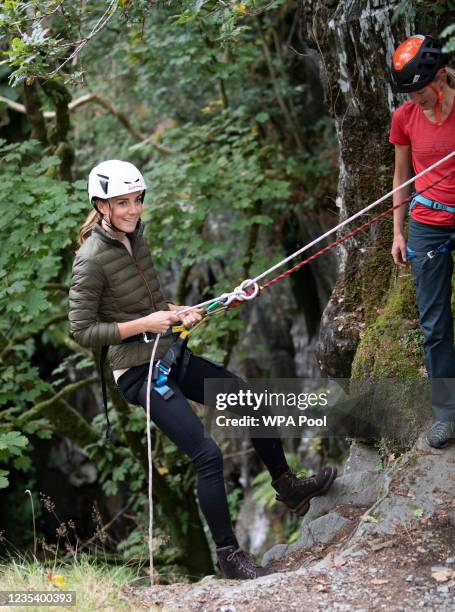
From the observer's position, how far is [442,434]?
14.8 ft

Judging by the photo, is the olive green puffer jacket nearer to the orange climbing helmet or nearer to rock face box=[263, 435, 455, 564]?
rock face box=[263, 435, 455, 564]

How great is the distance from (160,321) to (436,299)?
63.9 inches

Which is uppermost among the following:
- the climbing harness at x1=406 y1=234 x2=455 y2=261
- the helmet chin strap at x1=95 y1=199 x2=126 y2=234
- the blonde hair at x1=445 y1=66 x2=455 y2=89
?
the blonde hair at x1=445 y1=66 x2=455 y2=89

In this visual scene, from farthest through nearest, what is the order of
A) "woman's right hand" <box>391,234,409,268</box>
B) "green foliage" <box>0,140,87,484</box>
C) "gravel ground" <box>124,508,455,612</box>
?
"green foliage" <box>0,140,87,484</box>, "woman's right hand" <box>391,234,409,268</box>, "gravel ground" <box>124,508,455,612</box>

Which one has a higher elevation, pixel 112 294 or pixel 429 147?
pixel 429 147

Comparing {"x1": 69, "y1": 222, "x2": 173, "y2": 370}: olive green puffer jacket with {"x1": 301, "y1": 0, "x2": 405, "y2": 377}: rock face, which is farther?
{"x1": 301, "y1": 0, "x2": 405, "y2": 377}: rock face

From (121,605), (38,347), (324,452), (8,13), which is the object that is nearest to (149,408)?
(121,605)

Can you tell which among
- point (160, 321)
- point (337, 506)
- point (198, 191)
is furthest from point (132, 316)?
point (198, 191)

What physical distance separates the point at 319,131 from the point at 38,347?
688 centimetres

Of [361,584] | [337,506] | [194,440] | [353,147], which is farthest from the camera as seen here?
[353,147]

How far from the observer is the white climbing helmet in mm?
4301

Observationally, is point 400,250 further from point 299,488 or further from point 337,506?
point 337,506

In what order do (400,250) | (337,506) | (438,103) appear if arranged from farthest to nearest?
(337,506) < (400,250) < (438,103)

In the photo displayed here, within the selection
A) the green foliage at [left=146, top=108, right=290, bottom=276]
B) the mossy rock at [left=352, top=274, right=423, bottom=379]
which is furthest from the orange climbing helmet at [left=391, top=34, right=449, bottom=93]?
the green foliage at [left=146, top=108, right=290, bottom=276]
